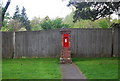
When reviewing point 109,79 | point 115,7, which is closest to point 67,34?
point 115,7

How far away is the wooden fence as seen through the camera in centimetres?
1288

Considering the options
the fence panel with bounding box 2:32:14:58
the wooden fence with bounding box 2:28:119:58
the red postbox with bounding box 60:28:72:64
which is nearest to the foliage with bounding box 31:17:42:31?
the fence panel with bounding box 2:32:14:58

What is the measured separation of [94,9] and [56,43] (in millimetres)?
2896

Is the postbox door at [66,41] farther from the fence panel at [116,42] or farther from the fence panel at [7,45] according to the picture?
the fence panel at [7,45]

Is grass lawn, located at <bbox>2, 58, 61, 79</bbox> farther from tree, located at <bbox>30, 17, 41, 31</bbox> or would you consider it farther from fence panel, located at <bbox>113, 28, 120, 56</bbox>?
tree, located at <bbox>30, 17, 41, 31</bbox>

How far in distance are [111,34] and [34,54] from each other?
180 inches

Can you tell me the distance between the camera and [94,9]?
501 inches

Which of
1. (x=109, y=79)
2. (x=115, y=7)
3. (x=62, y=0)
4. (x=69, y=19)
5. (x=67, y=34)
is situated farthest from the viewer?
(x=69, y=19)

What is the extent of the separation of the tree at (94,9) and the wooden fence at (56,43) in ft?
3.01

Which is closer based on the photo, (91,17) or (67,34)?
(67,34)

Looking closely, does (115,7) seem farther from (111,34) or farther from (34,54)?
(34,54)

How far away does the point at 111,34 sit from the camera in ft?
42.1

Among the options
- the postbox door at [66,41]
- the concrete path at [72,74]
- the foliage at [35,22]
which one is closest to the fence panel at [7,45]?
the postbox door at [66,41]

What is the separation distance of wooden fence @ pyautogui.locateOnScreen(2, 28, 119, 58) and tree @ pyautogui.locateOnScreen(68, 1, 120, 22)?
0.92 meters
